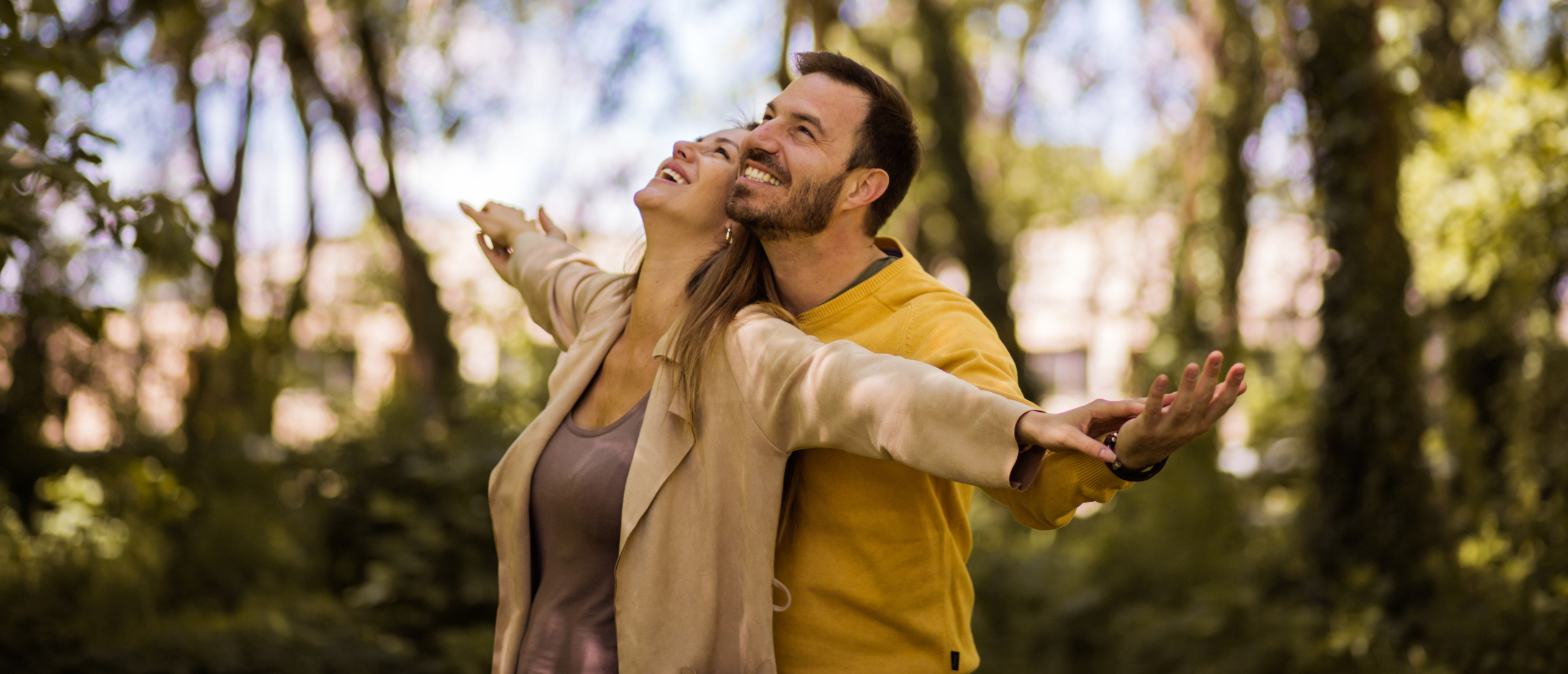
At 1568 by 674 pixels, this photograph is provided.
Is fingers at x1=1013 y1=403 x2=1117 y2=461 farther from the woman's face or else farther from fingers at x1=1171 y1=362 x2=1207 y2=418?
the woman's face

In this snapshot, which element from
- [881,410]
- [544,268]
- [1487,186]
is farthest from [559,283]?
[1487,186]

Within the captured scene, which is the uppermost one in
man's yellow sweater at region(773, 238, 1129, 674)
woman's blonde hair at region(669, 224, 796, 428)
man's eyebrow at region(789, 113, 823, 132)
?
man's eyebrow at region(789, 113, 823, 132)

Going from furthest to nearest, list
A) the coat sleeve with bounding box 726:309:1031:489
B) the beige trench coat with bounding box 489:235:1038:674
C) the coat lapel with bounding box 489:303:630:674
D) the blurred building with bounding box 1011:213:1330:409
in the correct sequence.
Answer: the blurred building with bounding box 1011:213:1330:409 → the coat lapel with bounding box 489:303:630:674 → the beige trench coat with bounding box 489:235:1038:674 → the coat sleeve with bounding box 726:309:1031:489

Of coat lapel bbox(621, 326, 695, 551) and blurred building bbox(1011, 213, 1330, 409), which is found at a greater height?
coat lapel bbox(621, 326, 695, 551)

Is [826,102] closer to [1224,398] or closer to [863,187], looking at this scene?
[863,187]

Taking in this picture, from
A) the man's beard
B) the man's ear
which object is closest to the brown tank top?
the man's beard

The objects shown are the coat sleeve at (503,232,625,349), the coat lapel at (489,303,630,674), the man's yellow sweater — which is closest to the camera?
the man's yellow sweater

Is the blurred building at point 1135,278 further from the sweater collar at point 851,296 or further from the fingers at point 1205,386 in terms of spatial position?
the fingers at point 1205,386

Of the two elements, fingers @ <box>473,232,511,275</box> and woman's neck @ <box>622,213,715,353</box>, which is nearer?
woman's neck @ <box>622,213,715,353</box>

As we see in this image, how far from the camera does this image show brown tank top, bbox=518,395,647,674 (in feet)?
7.45

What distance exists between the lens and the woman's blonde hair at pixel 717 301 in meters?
2.17

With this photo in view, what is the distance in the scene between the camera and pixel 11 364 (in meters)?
9.24

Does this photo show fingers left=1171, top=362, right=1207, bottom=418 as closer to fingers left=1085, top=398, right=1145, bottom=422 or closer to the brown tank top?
fingers left=1085, top=398, right=1145, bottom=422

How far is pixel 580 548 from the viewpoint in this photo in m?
2.33
